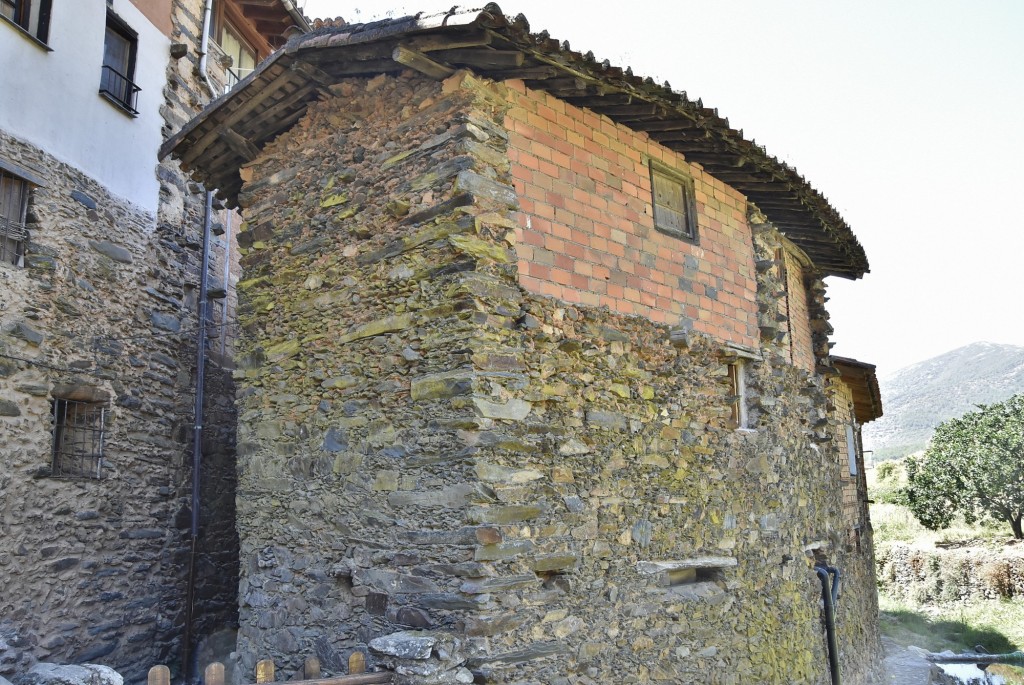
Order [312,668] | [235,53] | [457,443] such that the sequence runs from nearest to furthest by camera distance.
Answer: [312,668] < [457,443] < [235,53]

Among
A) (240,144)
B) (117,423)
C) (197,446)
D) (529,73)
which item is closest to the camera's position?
(529,73)

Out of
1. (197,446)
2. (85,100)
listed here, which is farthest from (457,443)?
(85,100)

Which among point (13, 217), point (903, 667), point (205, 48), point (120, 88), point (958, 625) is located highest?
point (205, 48)

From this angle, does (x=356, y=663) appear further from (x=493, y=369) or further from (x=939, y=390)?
(x=939, y=390)

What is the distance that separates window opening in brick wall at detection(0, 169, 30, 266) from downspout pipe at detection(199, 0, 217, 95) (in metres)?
2.83

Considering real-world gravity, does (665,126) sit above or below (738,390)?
above

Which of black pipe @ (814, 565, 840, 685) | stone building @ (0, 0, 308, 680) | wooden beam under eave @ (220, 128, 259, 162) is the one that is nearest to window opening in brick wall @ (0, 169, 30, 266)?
stone building @ (0, 0, 308, 680)

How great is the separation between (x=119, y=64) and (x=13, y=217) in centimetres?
219

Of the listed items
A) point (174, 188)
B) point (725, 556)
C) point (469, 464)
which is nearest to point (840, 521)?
point (725, 556)

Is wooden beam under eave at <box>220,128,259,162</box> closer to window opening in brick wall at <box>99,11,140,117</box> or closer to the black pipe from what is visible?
window opening in brick wall at <box>99,11,140,117</box>

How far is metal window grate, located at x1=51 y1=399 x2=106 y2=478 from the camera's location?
246 inches

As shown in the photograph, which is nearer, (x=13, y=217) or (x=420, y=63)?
(x=420, y=63)

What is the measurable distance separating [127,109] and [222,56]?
2.12 metres

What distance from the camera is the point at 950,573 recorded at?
62.9 ft
